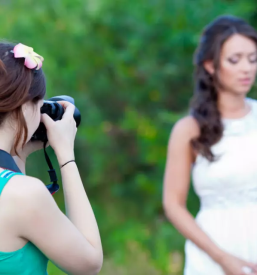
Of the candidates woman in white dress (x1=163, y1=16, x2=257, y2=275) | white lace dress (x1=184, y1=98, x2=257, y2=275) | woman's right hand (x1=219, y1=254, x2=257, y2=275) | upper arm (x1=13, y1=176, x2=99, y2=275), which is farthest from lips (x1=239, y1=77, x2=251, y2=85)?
upper arm (x1=13, y1=176, x2=99, y2=275)

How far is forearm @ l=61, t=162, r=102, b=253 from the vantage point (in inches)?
57.0

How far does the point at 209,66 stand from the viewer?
108 inches

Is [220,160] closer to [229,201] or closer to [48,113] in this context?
[229,201]

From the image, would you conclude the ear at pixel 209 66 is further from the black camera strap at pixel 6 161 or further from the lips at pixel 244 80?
the black camera strap at pixel 6 161

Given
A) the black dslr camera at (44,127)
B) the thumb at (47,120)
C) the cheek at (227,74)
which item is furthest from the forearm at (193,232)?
the thumb at (47,120)

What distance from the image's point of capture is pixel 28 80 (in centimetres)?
141

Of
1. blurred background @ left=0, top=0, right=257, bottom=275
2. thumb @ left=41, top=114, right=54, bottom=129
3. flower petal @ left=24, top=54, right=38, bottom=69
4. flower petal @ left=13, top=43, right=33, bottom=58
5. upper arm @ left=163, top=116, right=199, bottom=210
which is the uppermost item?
flower petal @ left=13, top=43, right=33, bottom=58

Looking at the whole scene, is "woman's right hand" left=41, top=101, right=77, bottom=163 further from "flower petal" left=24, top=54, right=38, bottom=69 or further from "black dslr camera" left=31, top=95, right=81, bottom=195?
"flower petal" left=24, top=54, right=38, bottom=69

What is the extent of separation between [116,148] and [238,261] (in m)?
2.43

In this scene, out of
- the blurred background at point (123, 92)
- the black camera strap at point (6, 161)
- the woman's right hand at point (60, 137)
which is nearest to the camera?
the black camera strap at point (6, 161)

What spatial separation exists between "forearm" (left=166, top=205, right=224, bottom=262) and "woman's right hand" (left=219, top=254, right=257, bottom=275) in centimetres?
3

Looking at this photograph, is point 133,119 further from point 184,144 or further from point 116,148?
point 184,144

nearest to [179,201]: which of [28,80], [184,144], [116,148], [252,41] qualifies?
[184,144]

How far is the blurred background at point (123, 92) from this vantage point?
4195mm
